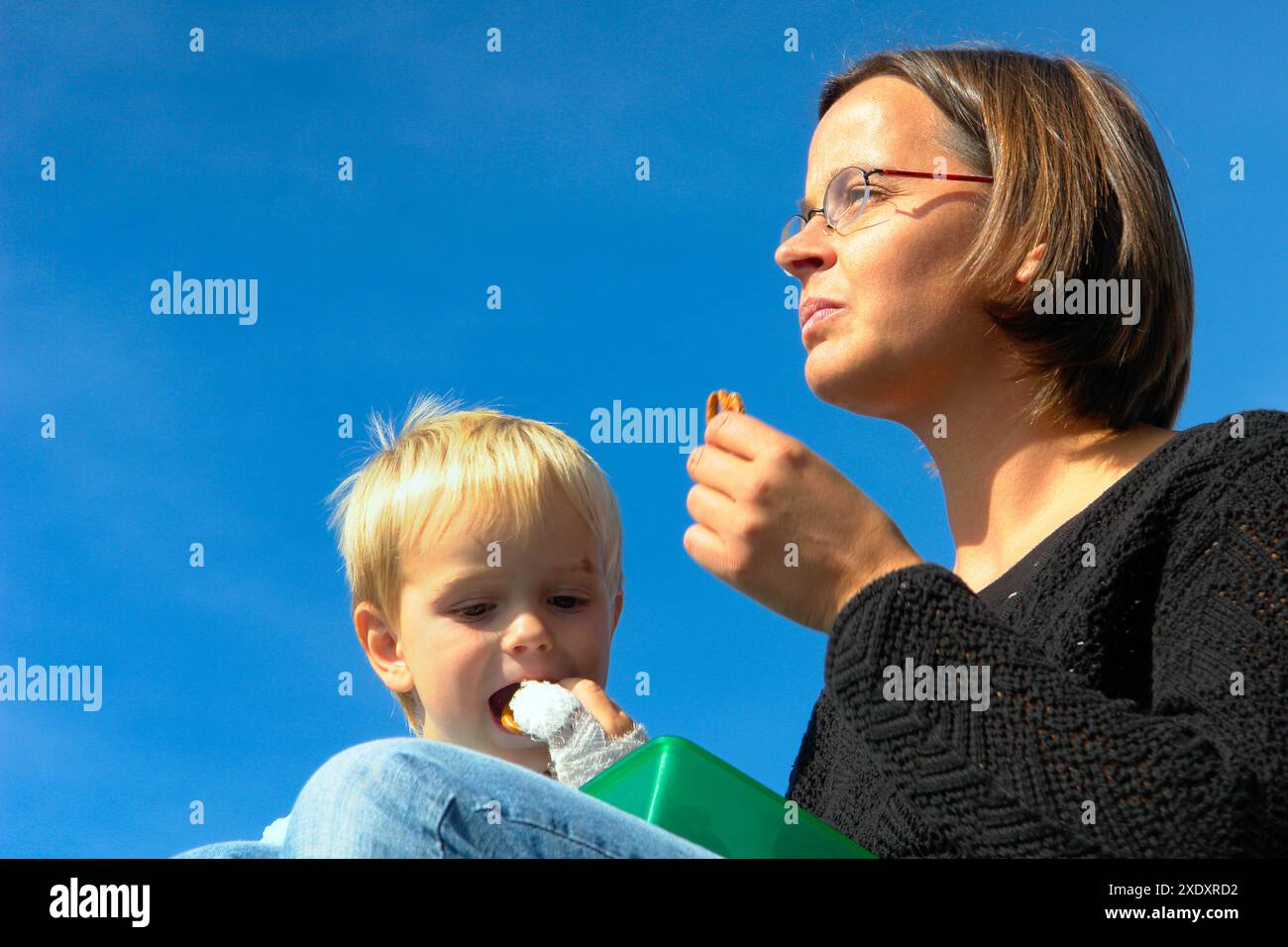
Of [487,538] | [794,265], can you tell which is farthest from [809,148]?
[487,538]

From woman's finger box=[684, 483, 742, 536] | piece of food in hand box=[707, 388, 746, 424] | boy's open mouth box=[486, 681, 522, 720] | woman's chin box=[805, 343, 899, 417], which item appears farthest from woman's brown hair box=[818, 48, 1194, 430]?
boy's open mouth box=[486, 681, 522, 720]

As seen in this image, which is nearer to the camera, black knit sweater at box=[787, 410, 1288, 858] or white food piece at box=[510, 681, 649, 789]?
black knit sweater at box=[787, 410, 1288, 858]

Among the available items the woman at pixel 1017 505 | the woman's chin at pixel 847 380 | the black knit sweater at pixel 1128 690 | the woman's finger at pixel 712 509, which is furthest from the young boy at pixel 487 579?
the black knit sweater at pixel 1128 690

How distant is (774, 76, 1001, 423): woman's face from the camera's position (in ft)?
9.07

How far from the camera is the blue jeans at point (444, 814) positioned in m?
1.68

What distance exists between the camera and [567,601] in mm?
3469

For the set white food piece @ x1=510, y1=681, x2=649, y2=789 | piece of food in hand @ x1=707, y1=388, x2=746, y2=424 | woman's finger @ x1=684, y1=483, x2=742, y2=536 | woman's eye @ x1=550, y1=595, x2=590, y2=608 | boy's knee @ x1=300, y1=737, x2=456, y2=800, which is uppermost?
piece of food in hand @ x1=707, y1=388, x2=746, y2=424

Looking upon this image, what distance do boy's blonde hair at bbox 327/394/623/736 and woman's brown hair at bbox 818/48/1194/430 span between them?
Answer: 1335mm

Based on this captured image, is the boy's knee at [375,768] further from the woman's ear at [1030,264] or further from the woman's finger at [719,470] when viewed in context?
the woman's ear at [1030,264]

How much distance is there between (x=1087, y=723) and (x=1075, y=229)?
1.38 m

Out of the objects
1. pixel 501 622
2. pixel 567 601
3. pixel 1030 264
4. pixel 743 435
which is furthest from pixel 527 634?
pixel 1030 264

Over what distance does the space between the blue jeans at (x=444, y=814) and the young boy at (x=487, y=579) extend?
130cm

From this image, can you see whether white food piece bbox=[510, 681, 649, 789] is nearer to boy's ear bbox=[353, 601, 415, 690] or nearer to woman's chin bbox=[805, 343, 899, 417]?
boy's ear bbox=[353, 601, 415, 690]
